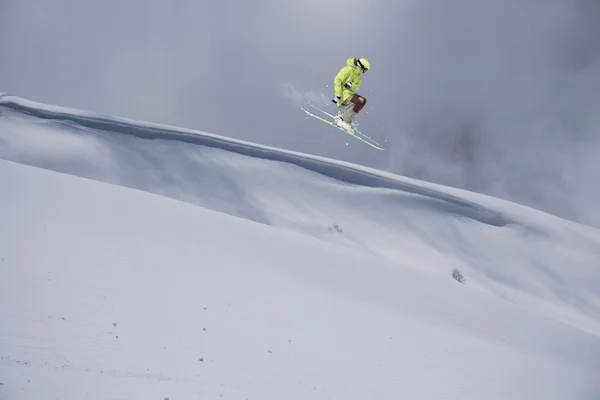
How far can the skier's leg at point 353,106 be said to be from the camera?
45.4ft

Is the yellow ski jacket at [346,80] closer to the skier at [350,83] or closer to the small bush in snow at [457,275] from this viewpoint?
the skier at [350,83]

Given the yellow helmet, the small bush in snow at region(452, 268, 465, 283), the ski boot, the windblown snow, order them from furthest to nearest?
1. the small bush in snow at region(452, 268, 465, 283)
2. the ski boot
3. the yellow helmet
4. the windblown snow

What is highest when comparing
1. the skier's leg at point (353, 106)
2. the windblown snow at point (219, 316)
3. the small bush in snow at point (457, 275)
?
the skier's leg at point (353, 106)

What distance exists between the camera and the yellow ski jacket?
1287 cm

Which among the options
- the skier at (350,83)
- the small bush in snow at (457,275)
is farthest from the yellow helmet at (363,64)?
the small bush in snow at (457,275)

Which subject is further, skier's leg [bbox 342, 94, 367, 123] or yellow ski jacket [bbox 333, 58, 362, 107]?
skier's leg [bbox 342, 94, 367, 123]

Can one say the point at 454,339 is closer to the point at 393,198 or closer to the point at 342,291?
the point at 342,291

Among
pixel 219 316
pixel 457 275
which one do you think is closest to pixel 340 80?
pixel 219 316

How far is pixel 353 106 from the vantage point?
14.3 m

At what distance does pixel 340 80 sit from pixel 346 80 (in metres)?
0.17

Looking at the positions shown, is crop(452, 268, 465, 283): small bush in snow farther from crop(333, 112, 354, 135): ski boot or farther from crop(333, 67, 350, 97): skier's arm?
crop(333, 67, 350, 97): skier's arm

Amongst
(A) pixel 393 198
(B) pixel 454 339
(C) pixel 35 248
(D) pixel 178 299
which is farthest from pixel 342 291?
(A) pixel 393 198

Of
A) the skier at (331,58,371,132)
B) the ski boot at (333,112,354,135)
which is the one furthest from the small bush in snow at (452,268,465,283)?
the skier at (331,58,371,132)

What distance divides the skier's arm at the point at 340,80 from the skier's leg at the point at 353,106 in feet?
1.96
